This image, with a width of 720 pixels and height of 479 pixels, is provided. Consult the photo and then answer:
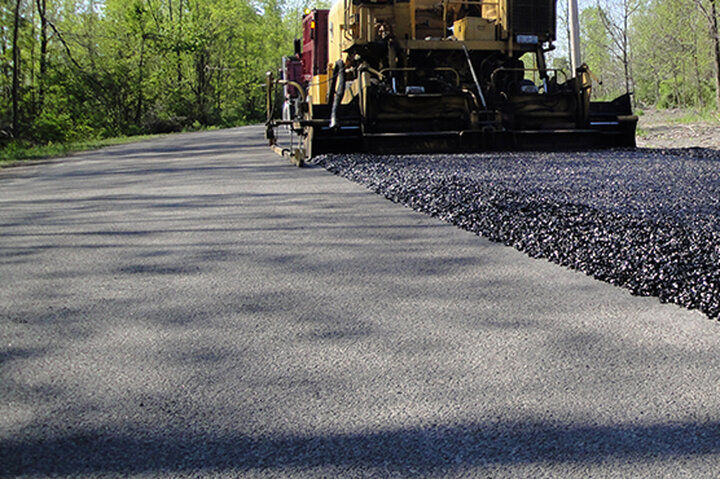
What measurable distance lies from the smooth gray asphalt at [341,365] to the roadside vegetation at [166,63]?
1294 centimetres

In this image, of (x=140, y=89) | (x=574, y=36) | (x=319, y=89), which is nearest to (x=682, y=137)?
→ (x=574, y=36)

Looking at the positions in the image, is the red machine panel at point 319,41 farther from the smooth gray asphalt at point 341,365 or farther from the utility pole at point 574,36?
the smooth gray asphalt at point 341,365

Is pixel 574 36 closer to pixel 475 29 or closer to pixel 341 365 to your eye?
pixel 475 29

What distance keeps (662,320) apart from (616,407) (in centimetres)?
101

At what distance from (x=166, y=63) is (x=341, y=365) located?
153 feet

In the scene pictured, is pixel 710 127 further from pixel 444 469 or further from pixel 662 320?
pixel 444 469

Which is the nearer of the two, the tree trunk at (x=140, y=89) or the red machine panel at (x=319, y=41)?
the red machine panel at (x=319, y=41)

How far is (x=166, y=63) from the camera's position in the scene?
45812 millimetres

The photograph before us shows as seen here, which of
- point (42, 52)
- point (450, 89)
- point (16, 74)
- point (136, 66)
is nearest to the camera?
point (450, 89)

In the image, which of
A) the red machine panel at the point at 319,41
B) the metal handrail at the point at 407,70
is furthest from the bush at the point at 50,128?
the metal handrail at the point at 407,70

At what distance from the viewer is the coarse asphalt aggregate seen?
3.71 metres

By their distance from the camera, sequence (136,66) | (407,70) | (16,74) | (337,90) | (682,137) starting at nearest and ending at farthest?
(407,70) < (337,90) < (682,137) < (16,74) < (136,66)

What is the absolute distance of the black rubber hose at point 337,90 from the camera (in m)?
11.2

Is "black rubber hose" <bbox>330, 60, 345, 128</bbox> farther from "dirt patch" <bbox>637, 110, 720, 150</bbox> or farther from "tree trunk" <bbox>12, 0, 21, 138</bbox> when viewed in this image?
"tree trunk" <bbox>12, 0, 21, 138</bbox>
